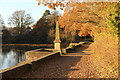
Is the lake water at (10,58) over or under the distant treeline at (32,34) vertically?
under

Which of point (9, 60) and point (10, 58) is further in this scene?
point (10, 58)

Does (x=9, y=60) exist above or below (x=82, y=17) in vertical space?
below

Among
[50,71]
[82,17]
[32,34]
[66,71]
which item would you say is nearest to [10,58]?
[82,17]

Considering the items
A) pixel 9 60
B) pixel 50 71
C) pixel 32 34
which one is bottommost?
pixel 9 60

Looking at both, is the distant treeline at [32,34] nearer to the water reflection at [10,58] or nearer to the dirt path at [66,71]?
the water reflection at [10,58]

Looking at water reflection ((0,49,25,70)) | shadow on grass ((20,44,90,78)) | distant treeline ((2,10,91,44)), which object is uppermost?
distant treeline ((2,10,91,44))

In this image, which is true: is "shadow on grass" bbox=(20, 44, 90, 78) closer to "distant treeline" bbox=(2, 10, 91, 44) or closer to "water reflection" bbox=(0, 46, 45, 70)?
"water reflection" bbox=(0, 46, 45, 70)

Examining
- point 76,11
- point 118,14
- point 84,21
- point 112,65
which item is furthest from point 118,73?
point 76,11

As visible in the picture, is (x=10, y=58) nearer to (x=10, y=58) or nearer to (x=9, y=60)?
(x=10, y=58)

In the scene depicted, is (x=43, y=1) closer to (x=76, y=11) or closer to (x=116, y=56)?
(x=116, y=56)

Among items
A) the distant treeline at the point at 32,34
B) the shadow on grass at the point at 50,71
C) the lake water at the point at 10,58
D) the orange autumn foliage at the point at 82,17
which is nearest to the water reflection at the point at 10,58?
the lake water at the point at 10,58

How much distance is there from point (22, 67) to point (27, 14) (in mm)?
29060

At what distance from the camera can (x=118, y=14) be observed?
2674 mm

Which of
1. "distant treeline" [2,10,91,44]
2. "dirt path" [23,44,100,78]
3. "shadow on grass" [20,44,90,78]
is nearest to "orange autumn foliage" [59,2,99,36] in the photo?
"dirt path" [23,44,100,78]
